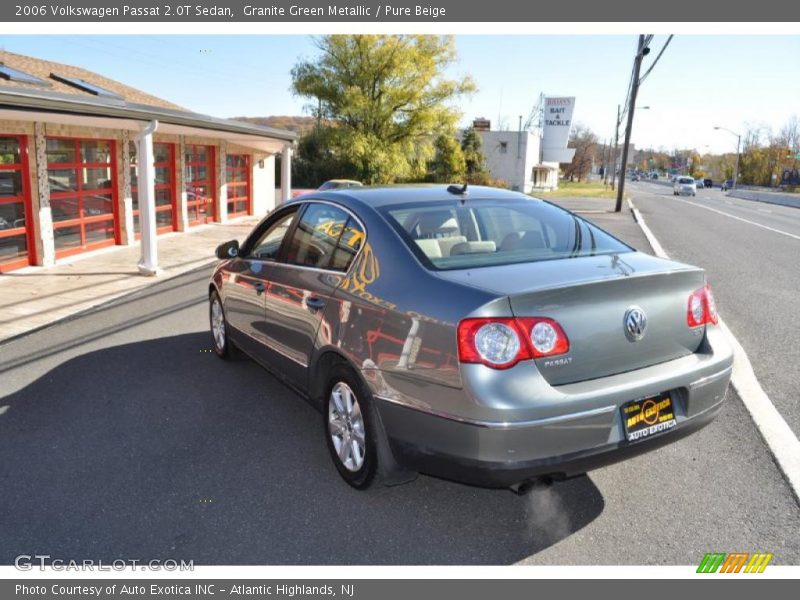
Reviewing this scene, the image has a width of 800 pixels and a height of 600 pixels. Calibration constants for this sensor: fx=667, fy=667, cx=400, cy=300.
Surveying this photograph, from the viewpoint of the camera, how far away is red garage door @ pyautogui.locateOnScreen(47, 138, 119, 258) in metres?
12.5

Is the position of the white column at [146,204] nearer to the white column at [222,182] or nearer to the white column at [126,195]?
the white column at [126,195]

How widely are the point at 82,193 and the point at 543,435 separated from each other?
1289cm

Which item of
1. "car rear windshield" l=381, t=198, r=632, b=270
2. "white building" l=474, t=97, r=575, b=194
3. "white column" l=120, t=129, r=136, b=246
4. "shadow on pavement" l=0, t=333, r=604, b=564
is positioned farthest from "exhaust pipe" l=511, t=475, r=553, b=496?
"white building" l=474, t=97, r=575, b=194

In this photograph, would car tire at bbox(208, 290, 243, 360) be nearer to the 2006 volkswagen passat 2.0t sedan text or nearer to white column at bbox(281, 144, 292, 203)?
the 2006 volkswagen passat 2.0t sedan text

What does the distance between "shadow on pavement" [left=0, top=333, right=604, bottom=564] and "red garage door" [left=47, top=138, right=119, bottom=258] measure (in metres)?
8.60

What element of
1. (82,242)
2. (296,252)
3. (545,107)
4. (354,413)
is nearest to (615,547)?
(354,413)

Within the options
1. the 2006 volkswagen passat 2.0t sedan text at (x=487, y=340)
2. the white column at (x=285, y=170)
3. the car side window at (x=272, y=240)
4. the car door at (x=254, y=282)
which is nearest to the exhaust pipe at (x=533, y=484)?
the 2006 volkswagen passat 2.0t sedan text at (x=487, y=340)

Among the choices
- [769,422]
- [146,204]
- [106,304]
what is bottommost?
[106,304]

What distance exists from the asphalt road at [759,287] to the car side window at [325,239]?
3.25 m

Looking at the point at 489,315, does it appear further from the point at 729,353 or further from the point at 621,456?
the point at 729,353

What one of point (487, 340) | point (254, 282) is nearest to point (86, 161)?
point (254, 282)

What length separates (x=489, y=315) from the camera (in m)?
2.96

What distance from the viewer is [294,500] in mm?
3662

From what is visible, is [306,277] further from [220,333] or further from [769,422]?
[769,422]
